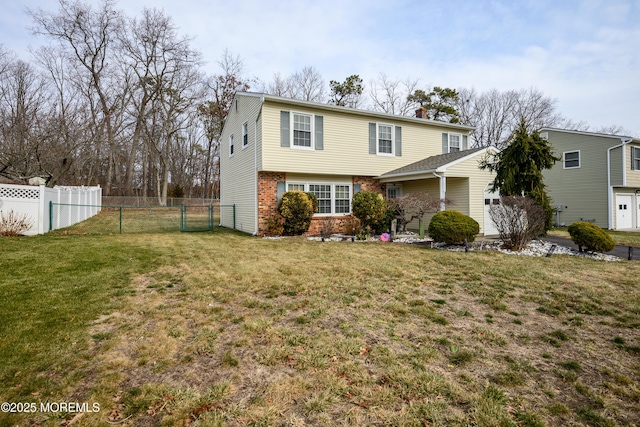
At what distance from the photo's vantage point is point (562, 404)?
2465mm

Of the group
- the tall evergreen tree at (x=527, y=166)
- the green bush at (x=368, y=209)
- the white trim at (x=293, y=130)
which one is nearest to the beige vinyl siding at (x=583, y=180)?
the tall evergreen tree at (x=527, y=166)

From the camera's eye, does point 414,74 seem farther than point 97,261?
Yes

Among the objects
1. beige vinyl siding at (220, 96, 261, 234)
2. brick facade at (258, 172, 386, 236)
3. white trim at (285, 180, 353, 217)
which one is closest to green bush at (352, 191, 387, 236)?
brick facade at (258, 172, 386, 236)

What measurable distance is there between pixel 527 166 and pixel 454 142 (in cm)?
684

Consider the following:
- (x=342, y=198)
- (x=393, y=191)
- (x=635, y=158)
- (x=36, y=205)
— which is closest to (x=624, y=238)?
(x=635, y=158)

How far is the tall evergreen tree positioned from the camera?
416 inches

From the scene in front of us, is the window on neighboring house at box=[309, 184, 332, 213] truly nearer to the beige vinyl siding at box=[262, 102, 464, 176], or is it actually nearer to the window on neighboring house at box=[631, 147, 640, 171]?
the beige vinyl siding at box=[262, 102, 464, 176]

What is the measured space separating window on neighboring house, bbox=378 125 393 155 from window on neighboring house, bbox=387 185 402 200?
5.57 ft

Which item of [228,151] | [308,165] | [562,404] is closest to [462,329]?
[562,404]

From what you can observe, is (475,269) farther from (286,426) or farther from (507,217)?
(286,426)

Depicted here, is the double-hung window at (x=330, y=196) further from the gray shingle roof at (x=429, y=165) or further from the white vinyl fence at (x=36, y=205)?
the white vinyl fence at (x=36, y=205)

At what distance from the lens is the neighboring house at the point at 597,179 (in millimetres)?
17109

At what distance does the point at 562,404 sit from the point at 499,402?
1.59 ft

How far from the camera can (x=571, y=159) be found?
18.8 metres
